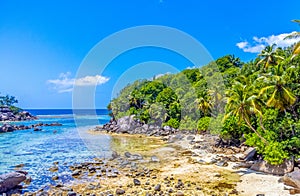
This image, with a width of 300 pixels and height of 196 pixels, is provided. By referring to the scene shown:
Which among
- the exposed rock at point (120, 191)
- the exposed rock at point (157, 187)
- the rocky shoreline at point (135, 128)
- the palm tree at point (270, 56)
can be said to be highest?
the palm tree at point (270, 56)

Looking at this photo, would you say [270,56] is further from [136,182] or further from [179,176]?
[136,182]

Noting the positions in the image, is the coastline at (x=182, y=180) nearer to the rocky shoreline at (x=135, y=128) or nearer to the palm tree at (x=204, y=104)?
the palm tree at (x=204, y=104)

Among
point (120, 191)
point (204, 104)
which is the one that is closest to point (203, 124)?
point (204, 104)

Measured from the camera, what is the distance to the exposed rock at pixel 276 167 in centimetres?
2066

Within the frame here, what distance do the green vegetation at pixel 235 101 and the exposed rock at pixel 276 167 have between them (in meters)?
0.79

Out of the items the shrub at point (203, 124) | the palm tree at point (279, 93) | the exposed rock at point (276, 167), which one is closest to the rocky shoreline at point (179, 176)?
the exposed rock at point (276, 167)

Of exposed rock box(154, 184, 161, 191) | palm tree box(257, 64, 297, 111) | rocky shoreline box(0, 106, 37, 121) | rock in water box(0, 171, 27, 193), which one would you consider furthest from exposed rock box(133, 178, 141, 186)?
rocky shoreline box(0, 106, 37, 121)

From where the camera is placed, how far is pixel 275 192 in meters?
17.2

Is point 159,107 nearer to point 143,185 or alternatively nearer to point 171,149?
point 171,149

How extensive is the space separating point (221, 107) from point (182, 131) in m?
11.0

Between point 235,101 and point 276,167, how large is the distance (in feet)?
22.6

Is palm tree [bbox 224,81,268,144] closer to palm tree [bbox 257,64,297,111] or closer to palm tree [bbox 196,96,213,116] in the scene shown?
palm tree [bbox 257,64,297,111]

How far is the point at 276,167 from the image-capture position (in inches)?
834

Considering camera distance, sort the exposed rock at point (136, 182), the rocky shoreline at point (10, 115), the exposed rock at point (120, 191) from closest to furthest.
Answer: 1. the exposed rock at point (120, 191)
2. the exposed rock at point (136, 182)
3. the rocky shoreline at point (10, 115)
